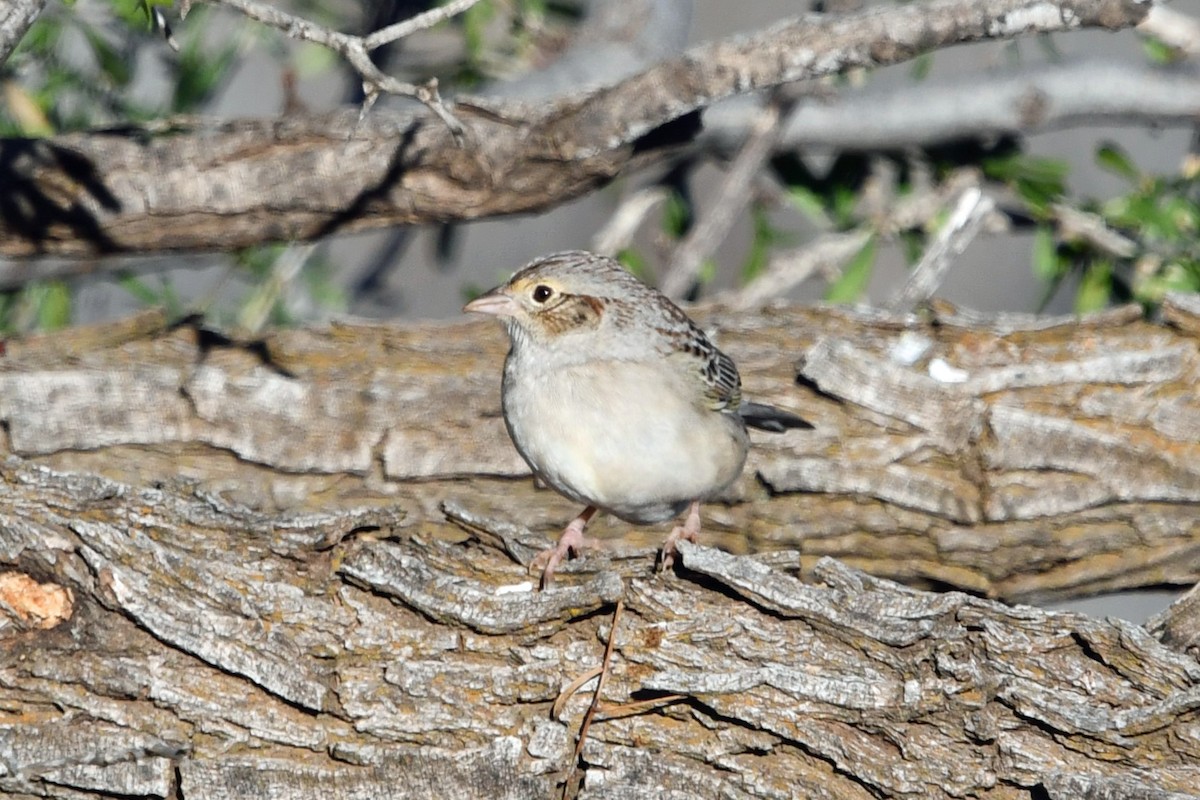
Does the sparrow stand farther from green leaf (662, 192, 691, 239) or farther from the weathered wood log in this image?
green leaf (662, 192, 691, 239)

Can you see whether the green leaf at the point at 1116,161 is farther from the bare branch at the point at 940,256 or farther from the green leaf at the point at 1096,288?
the bare branch at the point at 940,256

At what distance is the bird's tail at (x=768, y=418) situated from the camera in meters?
5.24

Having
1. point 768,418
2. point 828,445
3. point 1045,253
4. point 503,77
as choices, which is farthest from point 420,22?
point 1045,253

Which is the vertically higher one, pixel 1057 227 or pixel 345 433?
pixel 1057 227

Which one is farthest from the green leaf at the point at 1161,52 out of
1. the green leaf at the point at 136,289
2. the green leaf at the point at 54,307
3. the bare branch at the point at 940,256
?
the green leaf at the point at 54,307

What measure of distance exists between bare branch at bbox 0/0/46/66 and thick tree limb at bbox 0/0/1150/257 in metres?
1.56

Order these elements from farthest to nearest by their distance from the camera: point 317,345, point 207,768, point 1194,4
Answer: point 1194,4 < point 317,345 < point 207,768

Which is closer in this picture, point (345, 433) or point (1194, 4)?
point (345, 433)

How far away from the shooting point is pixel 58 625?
379 centimetres

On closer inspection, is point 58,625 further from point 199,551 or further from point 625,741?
point 625,741

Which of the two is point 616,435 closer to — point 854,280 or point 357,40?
point 357,40

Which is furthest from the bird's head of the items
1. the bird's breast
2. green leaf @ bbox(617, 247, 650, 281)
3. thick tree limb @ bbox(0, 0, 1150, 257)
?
green leaf @ bbox(617, 247, 650, 281)

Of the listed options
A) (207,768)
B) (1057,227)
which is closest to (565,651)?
(207,768)

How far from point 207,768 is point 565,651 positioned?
978mm
